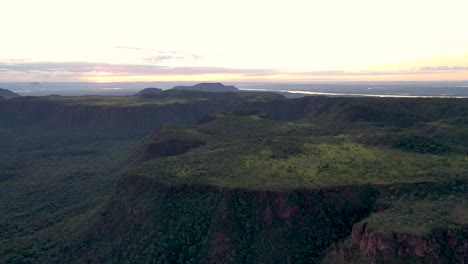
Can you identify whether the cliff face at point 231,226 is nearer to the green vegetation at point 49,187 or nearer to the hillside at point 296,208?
the hillside at point 296,208

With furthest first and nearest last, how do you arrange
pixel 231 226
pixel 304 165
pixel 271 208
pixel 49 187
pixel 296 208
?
pixel 49 187
pixel 304 165
pixel 231 226
pixel 271 208
pixel 296 208

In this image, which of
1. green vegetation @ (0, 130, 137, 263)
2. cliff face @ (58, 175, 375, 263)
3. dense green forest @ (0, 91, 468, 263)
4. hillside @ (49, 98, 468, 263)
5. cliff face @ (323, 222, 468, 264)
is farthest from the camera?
green vegetation @ (0, 130, 137, 263)

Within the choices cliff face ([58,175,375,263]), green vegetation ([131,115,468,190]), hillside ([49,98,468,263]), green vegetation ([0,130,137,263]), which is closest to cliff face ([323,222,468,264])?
hillside ([49,98,468,263])

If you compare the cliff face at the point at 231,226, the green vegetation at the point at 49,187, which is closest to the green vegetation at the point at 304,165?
the cliff face at the point at 231,226

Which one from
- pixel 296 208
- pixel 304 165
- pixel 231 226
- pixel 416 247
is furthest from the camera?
pixel 304 165

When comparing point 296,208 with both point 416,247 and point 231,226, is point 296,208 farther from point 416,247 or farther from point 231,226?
point 416,247

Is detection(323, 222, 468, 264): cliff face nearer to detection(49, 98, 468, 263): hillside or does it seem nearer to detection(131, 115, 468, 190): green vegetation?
detection(49, 98, 468, 263): hillside

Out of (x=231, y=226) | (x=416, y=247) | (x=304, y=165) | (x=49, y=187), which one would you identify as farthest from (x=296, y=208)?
(x=49, y=187)

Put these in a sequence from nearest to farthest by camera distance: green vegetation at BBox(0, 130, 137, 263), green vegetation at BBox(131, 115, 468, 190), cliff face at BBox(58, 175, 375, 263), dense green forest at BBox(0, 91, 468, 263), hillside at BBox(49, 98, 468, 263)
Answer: hillside at BBox(49, 98, 468, 263) < dense green forest at BBox(0, 91, 468, 263) < cliff face at BBox(58, 175, 375, 263) < green vegetation at BBox(131, 115, 468, 190) < green vegetation at BBox(0, 130, 137, 263)

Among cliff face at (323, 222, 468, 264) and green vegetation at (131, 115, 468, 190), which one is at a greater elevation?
green vegetation at (131, 115, 468, 190)
